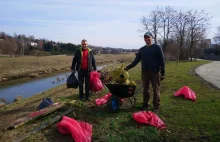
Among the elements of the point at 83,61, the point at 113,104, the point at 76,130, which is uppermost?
the point at 83,61

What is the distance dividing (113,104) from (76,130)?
1.86 metres

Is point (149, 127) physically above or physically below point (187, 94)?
below

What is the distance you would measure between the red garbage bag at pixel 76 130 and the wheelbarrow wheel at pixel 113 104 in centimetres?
139

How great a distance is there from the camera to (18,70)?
108ft

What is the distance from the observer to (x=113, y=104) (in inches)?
266

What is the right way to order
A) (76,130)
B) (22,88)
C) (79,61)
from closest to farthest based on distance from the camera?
(76,130)
(79,61)
(22,88)

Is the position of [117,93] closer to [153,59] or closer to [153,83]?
[153,83]

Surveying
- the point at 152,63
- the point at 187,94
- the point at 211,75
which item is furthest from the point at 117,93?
the point at 211,75

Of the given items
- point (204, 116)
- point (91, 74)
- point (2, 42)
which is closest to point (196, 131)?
point (204, 116)

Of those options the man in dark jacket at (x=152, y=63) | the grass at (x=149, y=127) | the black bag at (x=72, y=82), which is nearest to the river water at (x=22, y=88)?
the black bag at (x=72, y=82)

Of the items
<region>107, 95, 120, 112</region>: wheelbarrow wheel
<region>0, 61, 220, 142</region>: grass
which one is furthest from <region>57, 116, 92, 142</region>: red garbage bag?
<region>107, 95, 120, 112</region>: wheelbarrow wheel

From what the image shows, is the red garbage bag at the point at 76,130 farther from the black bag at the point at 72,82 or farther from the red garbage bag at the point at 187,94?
the red garbage bag at the point at 187,94

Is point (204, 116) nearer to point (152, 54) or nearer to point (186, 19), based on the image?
point (152, 54)

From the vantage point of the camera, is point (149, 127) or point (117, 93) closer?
point (149, 127)
